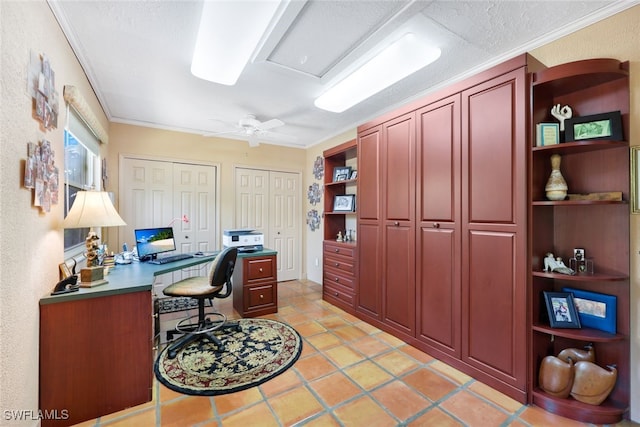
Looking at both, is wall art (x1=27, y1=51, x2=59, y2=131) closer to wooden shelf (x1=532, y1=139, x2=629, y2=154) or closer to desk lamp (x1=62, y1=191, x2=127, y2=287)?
desk lamp (x1=62, y1=191, x2=127, y2=287)

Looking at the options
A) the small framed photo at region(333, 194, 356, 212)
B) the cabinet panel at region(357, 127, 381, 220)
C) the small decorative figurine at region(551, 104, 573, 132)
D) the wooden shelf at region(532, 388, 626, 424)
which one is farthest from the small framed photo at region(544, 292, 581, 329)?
the small framed photo at region(333, 194, 356, 212)

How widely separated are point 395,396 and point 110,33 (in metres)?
3.27

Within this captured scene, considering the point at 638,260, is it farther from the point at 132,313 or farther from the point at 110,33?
the point at 110,33

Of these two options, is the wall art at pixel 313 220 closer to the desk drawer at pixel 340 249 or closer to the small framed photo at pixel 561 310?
the desk drawer at pixel 340 249

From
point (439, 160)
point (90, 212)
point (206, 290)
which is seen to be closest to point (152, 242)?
point (206, 290)

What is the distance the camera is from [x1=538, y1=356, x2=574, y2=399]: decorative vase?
169 centimetres

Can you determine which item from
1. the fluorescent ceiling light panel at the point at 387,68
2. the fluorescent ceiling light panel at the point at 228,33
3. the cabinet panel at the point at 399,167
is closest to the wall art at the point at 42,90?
the fluorescent ceiling light panel at the point at 228,33

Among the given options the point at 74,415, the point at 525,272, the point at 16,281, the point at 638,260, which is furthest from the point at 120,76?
the point at 638,260

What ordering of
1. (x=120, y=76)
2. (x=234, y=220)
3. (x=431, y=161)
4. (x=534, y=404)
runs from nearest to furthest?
(x=534, y=404)
(x=431, y=161)
(x=120, y=76)
(x=234, y=220)

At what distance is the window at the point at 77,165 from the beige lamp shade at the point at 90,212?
1.81ft

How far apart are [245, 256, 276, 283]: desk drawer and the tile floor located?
115 cm

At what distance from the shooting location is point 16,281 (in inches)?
49.1

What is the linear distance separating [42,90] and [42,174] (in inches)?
17.7

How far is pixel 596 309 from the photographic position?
1.72 metres
